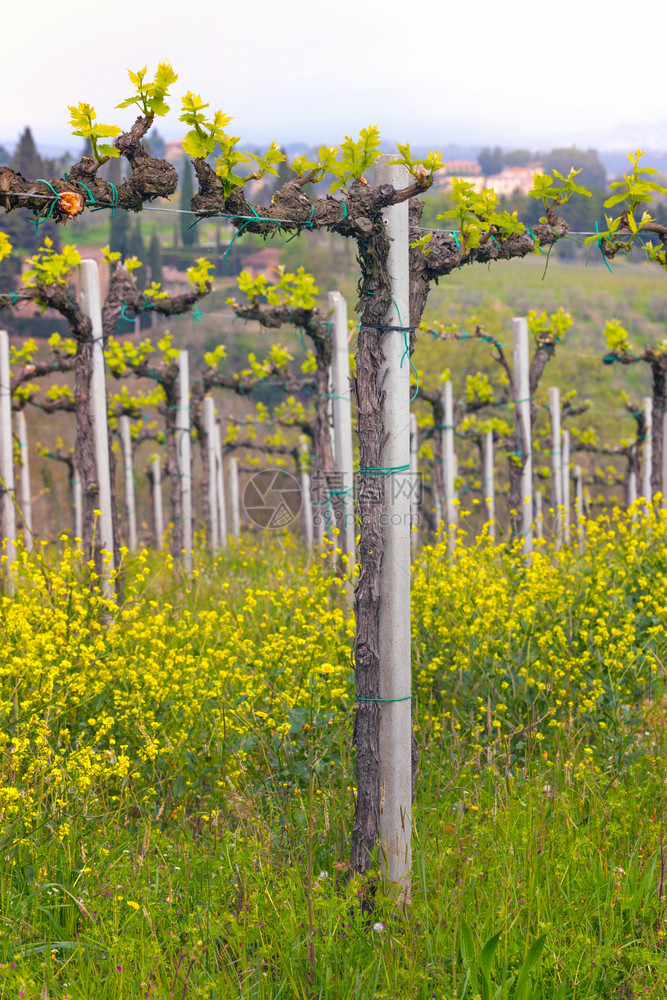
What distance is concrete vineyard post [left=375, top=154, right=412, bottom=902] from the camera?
10.00ft

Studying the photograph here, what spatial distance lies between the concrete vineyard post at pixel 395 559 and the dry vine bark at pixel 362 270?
1.1 inches

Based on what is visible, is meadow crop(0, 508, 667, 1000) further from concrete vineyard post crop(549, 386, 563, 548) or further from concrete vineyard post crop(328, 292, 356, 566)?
concrete vineyard post crop(549, 386, 563, 548)

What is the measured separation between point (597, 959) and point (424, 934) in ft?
1.89

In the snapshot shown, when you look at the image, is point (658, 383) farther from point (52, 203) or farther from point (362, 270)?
point (52, 203)

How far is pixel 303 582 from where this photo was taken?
7168 millimetres

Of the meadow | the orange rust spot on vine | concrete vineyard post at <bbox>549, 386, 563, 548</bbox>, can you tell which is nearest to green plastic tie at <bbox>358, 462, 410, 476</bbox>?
the meadow

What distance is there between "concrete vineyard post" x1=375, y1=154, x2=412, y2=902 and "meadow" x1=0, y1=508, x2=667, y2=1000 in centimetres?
29

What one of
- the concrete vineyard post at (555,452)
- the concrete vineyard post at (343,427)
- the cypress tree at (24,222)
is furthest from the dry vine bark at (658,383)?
the cypress tree at (24,222)

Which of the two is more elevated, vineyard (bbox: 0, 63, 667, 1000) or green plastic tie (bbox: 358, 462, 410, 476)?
green plastic tie (bbox: 358, 462, 410, 476)

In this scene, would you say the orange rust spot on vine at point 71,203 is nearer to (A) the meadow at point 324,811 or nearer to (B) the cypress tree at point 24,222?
(A) the meadow at point 324,811

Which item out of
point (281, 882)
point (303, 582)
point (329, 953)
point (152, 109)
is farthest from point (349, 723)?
point (303, 582)

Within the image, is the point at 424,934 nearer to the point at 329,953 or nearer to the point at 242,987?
the point at 329,953

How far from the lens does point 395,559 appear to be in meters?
3.09

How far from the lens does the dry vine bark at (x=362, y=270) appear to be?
9.70 feet
